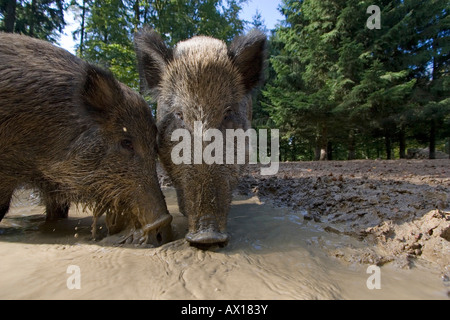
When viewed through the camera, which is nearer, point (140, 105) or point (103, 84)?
point (103, 84)

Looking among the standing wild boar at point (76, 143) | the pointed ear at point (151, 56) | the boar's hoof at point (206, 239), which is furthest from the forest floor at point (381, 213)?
the pointed ear at point (151, 56)

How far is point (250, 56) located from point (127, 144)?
6.36 feet

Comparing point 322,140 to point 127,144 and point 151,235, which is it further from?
point 151,235

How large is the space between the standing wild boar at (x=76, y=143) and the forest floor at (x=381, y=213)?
1.88 m

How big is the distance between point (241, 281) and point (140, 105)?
2.44m

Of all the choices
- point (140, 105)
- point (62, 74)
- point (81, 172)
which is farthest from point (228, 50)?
point (81, 172)

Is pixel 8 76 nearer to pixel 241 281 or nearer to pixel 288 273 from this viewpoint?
pixel 241 281

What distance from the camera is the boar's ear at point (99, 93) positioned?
3.02m

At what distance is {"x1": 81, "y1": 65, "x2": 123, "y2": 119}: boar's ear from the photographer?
9.91ft

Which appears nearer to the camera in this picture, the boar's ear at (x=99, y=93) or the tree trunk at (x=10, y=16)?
the boar's ear at (x=99, y=93)

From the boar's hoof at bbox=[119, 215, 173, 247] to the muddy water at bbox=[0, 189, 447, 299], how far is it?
18 cm

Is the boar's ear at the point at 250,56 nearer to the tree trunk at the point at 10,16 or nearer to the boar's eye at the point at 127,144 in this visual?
the boar's eye at the point at 127,144

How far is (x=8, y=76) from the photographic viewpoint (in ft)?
9.32

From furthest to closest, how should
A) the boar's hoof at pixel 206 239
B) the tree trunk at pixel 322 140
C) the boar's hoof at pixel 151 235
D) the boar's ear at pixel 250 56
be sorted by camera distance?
the tree trunk at pixel 322 140, the boar's ear at pixel 250 56, the boar's hoof at pixel 151 235, the boar's hoof at pixel 206 239
